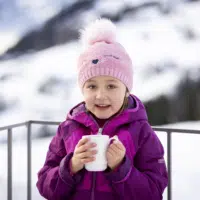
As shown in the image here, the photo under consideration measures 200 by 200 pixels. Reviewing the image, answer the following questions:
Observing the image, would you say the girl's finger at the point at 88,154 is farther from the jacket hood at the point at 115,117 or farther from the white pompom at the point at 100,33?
the white pompom at the point at 100,33

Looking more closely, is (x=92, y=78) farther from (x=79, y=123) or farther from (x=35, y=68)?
(x=35, y=68)

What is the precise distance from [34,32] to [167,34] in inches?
33.1

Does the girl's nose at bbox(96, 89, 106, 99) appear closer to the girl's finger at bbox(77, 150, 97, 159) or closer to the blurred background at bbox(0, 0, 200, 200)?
the girl's finger at bbox(77, 150, 97, 159)

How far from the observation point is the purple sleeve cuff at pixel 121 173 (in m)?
0.72

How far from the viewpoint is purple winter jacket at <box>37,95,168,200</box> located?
75 cm

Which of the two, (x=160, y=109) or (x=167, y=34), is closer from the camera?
(x=167, y=34)

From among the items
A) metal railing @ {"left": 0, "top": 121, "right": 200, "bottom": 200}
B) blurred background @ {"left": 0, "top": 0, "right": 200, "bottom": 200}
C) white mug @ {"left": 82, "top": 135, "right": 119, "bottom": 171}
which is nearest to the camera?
white mug @ {"left": 82, "top": 135, "right": 119, "bottom": 171}

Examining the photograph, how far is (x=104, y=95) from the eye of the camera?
2.55 ft

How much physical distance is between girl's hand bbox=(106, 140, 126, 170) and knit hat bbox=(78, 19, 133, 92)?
0.18 m

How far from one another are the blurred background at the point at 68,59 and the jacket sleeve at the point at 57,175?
0.93 meters

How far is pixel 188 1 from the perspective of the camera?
72.4 inches

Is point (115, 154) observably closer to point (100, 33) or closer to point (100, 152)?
point (100, 152)

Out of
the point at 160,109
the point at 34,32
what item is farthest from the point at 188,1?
the point at 34,32

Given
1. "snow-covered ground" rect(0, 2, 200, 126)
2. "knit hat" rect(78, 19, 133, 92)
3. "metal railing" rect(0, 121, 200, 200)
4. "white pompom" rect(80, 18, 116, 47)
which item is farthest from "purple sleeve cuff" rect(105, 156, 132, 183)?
"snow-covered ground" rect(0, 2, 200, 126)
